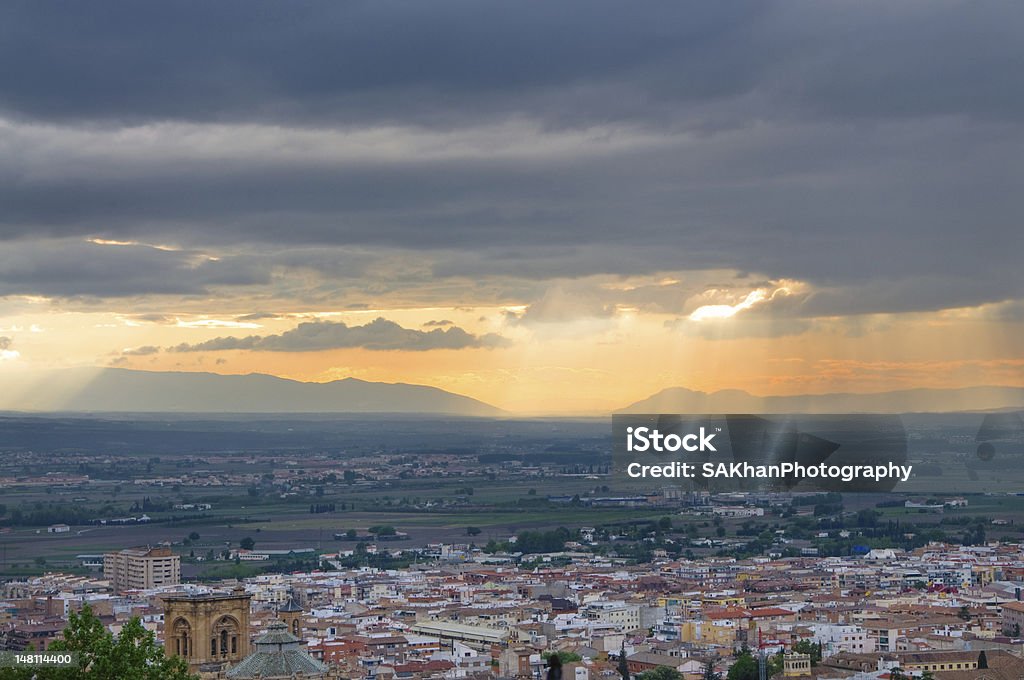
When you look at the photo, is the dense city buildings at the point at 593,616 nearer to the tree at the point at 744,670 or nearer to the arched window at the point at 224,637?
the arched window at the point at 224,637

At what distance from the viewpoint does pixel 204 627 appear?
40156 mm

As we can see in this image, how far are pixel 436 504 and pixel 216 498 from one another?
66.7 ft

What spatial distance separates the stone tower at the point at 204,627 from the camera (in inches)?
1575

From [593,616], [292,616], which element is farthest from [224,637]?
[593,616]

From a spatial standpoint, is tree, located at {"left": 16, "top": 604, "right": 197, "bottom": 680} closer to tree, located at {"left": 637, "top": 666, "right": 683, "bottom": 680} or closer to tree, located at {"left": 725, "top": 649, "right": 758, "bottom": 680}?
tree, located at {"left": 637, "top": 666, "right": 683, "bottom": 680}

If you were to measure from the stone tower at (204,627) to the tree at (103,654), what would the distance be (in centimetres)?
1217

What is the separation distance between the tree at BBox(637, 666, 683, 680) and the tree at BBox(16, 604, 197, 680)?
111 ft

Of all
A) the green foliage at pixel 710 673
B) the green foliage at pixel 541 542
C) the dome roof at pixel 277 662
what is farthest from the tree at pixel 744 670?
the green foliage at pixel 541 542

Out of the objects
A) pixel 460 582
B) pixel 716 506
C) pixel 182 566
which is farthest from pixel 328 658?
pixel 716 506

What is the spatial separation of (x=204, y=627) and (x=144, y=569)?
62.8 m

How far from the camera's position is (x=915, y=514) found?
143625 mm

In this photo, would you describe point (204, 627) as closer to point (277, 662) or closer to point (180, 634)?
point (180, 634)

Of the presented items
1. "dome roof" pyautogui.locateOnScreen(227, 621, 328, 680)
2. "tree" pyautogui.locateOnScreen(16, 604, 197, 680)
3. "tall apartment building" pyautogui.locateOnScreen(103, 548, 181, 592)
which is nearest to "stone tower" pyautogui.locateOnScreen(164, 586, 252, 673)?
"dome roof" pyautogui.locateOnScreen(227, 621, 328, 680)

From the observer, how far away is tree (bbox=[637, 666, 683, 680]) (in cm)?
6038
